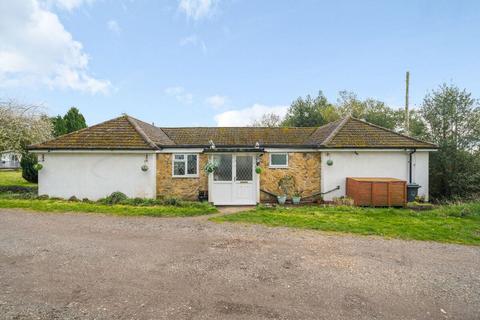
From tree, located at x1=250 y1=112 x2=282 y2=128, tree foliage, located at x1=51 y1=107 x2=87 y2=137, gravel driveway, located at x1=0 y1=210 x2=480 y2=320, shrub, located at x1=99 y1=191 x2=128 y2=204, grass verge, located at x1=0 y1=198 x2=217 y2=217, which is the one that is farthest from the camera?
tree, located at x1=250 y1=112 x2=282 y2=128

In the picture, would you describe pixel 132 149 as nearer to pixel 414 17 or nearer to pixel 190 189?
pixel 190 189

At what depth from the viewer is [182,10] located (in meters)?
11.8

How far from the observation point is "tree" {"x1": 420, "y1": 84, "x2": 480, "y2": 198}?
13469mm

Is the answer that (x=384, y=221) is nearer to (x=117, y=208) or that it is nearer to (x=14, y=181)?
(x=117, y=208)

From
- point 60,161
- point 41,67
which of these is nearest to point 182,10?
point 41,67

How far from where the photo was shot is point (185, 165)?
1263cm

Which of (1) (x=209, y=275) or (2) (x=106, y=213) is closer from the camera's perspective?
(1) (x=209, y=275)

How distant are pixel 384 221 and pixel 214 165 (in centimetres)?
744

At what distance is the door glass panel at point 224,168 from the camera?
1173 cm

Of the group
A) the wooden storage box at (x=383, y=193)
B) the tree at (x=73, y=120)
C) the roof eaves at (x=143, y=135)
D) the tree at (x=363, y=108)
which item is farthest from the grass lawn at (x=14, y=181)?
the tree at (x=363, y=108)

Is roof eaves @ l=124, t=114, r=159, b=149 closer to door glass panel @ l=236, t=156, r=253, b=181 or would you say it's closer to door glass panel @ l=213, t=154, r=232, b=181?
door glass panel @ l=213, t=154, r=232, b=181

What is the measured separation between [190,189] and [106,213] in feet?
13.8

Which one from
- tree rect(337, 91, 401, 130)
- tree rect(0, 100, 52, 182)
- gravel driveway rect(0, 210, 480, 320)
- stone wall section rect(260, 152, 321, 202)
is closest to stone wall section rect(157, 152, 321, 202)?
stone wall section rect(260, 152, 321, 202)

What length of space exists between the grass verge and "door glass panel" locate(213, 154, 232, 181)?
1762 millimetres
